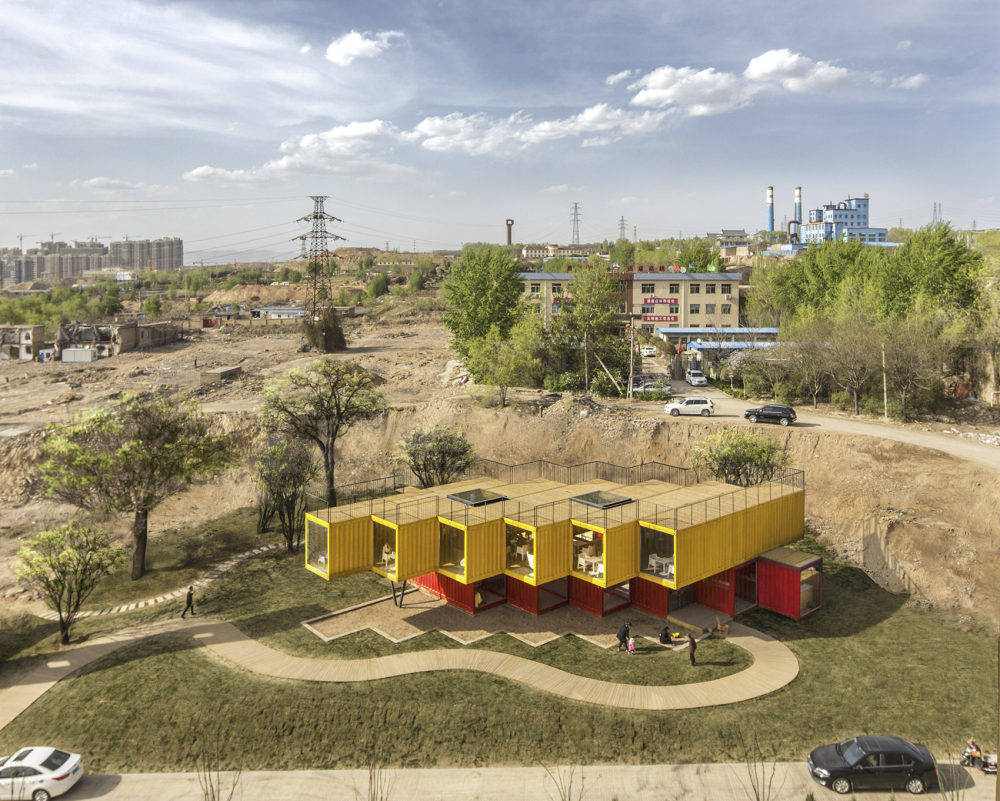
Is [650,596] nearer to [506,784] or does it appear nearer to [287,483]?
[506,784]

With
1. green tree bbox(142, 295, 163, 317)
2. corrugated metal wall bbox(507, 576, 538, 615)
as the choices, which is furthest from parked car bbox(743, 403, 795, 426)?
green tree bbox(142, 295, 163, 317)

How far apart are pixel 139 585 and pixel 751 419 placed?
39883mm

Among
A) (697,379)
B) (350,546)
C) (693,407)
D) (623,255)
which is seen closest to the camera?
(350,546)

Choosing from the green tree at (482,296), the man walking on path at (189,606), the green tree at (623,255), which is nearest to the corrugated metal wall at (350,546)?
the man walking on path at (189,606)

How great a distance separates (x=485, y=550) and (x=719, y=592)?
34.7ft

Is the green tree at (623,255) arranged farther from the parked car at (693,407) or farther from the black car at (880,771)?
the black car at (880,771)

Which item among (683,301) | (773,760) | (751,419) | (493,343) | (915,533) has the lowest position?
(773,760)

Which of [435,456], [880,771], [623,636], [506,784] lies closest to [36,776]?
[506,784]

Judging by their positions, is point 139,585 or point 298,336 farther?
point 298,336

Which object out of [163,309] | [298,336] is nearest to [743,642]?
[298,336]

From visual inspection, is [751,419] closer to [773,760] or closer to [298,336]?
[773,760]

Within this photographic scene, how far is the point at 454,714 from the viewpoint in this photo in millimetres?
21734

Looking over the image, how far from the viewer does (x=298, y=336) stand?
11438cm

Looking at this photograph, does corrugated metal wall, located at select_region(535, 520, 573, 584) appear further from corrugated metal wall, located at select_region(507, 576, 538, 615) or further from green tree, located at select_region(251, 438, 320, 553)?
green tree, located at select_region(251, 438, 320, 553)
